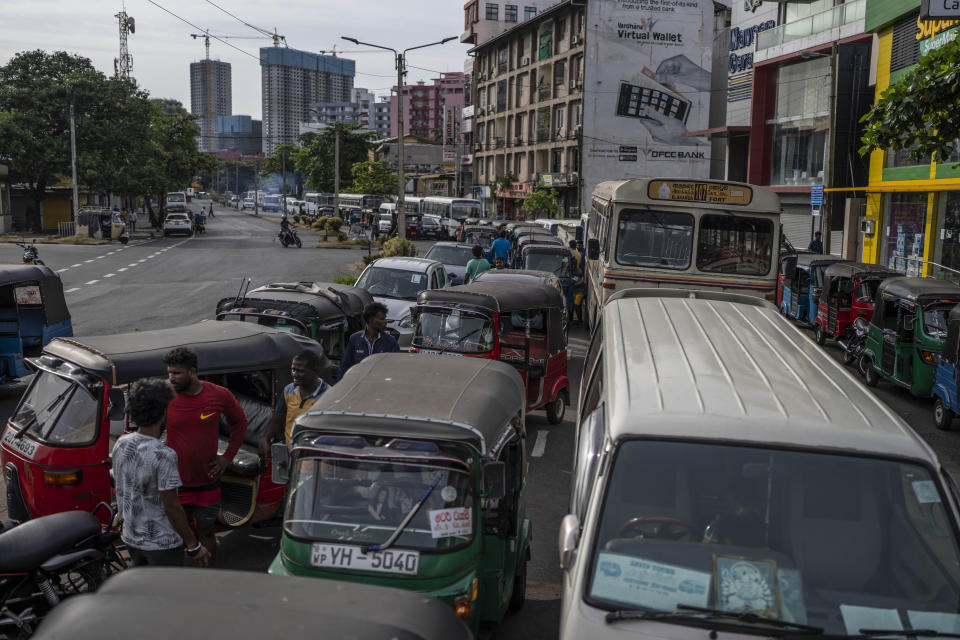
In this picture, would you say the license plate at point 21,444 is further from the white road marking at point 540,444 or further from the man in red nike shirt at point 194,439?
the white road marking at point 540,444

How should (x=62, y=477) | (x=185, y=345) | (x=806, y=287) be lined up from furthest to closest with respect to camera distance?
(x=806, y=287) → (x=185, y=345) → (x=62, y=477)

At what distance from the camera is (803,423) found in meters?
3.89

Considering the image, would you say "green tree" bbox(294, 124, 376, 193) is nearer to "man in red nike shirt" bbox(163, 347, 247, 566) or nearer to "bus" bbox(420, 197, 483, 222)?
"bus" bbox(420, 197, 483, 222)

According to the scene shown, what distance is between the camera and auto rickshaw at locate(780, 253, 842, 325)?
70.7 feet

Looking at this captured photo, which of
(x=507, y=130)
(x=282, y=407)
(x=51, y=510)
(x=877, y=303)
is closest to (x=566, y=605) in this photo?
(x=282, y=407)

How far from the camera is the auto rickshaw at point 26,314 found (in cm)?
1312

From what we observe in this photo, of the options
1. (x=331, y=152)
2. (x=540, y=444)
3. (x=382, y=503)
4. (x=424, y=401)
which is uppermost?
(x=331, y=152)

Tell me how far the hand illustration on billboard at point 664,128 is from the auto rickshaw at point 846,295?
1636 inches

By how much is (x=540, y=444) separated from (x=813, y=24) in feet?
99.0

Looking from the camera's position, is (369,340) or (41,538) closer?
(41,538)

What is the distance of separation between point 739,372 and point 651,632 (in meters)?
1.74

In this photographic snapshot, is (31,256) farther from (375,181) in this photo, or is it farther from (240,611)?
(375,181)

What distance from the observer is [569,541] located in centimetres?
390

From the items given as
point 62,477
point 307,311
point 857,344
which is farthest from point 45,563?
point 857,344
